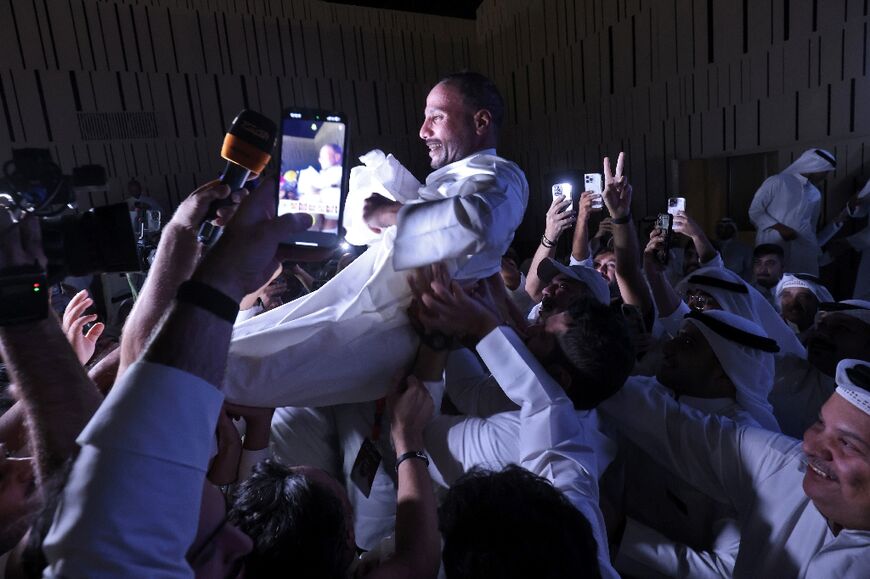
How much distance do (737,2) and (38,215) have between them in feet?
22.7

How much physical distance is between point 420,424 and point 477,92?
3.34 feet

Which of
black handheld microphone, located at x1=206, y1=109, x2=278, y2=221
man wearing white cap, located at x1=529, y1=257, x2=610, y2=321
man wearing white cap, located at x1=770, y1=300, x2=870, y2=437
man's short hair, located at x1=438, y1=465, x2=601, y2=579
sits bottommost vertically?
man wearing white cap, located at x1=770, y1=300, x2=870, y2=437

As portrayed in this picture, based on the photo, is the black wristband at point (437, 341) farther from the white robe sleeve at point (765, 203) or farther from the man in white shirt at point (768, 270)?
the white robe sleeve at point (765, 203)

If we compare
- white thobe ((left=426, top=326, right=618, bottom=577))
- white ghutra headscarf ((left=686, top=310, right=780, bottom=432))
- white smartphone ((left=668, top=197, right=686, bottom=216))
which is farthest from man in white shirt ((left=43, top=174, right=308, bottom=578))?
white smartphone ((left=668, top=197, right=686, bottom=216))

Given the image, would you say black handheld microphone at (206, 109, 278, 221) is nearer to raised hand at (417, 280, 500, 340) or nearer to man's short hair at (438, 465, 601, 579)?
raised hand at (417, 280, 500, 340)

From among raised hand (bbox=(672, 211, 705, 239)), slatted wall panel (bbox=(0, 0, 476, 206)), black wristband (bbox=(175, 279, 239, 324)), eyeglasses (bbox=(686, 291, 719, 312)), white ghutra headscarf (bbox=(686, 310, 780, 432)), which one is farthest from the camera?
slatted wall panel (bbox=(0, 0, 476, 206))

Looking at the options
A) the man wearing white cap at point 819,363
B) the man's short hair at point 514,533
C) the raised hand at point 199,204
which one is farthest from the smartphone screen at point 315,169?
the man wearing white cap at point 819,363

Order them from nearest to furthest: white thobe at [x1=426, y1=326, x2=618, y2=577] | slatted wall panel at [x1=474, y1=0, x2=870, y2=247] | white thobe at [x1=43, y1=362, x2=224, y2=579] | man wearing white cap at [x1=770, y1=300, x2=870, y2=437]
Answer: white thobe at [x1=43, y1=362, x2=224, y2=579] < white thobe at [x1=426, y1=326, x2=618, y2=577] < man wearing white cap at [x1=770, y1=300, x2=870, y2=437] < slatted wall panel at [x1=474, y1=0, x2=870, y2=247]

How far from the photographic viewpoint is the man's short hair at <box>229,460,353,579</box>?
Answer: 962 mm

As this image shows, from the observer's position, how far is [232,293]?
674 millimetres

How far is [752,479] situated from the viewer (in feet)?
4.57

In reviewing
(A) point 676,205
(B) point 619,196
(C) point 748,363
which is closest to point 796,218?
(A) point 676,205

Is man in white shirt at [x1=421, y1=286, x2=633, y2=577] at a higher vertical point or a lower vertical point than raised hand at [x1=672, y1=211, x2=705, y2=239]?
lower

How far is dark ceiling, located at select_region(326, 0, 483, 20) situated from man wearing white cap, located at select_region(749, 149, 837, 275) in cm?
618
